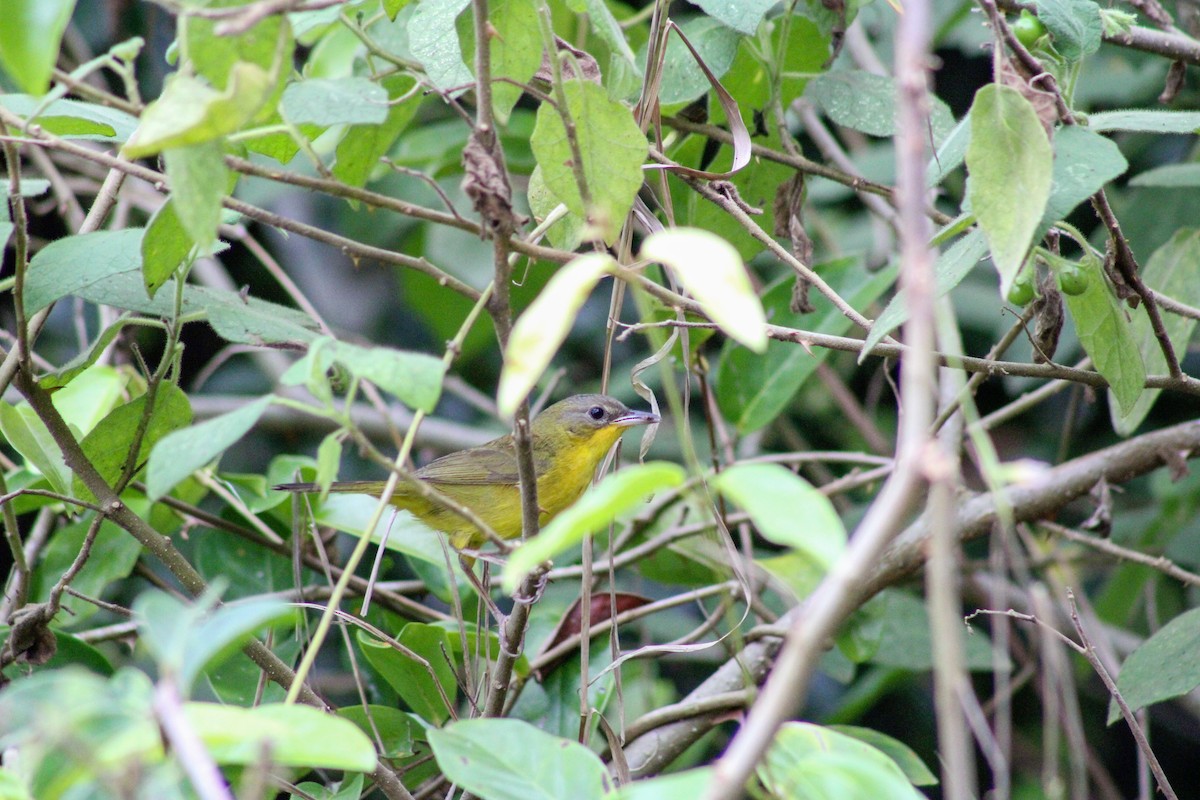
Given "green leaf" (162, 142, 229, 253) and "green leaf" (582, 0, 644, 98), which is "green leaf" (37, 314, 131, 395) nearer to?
"green leaf" (162, 142, 229, 253)

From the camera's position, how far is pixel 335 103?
6.26ft

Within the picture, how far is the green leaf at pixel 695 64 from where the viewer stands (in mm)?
2914

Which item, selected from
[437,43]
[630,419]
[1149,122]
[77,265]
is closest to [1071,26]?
[1149,122]

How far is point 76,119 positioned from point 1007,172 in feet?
5.91

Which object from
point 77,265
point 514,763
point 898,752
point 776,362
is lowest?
point 898,752

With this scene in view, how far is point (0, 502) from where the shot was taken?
2650 millimetres

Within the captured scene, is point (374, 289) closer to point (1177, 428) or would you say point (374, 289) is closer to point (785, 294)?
point (785, 294)

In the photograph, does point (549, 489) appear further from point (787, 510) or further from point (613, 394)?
point (787, 510)

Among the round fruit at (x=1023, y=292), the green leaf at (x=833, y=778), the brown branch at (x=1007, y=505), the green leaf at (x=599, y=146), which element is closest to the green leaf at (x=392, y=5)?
the green leaf at (x=599, y=146)

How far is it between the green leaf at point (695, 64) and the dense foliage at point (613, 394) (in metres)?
0.01

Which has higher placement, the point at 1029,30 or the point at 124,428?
the point at 1029,30

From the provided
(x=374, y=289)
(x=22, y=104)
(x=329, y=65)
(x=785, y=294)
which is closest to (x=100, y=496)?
(x=22, y=104)

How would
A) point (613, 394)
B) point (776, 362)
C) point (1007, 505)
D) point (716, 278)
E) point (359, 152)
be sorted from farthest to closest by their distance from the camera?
point (613, 394), point (776, 362), point (1007, 505), point (359, 152), point (716, 278)

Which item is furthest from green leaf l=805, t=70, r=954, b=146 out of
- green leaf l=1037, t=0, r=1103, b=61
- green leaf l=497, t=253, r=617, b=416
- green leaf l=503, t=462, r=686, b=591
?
green leaf l=503, t=462, r=686, b=591
